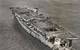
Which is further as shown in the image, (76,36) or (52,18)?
(52,18)

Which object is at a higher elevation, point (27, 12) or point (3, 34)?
point (27, 12)

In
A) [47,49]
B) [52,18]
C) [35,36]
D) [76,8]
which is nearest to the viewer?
[47,49]

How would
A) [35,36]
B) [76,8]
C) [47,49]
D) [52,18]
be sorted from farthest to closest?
[76,8]
[52,18]
[35,36]
[47,49]

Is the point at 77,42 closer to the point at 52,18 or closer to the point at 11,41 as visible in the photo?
the point at 52,18

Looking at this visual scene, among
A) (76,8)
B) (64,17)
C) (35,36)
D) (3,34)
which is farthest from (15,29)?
(76,8)

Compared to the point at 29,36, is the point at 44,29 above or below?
above

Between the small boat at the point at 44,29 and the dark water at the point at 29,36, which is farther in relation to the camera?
the dark water at the point at 29,36

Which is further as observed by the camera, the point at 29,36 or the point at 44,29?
the point at 29,36

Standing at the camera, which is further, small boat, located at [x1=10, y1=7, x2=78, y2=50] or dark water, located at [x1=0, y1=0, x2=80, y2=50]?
dark water, located at [x1=0, y1=0, x2=80, y2=50]
